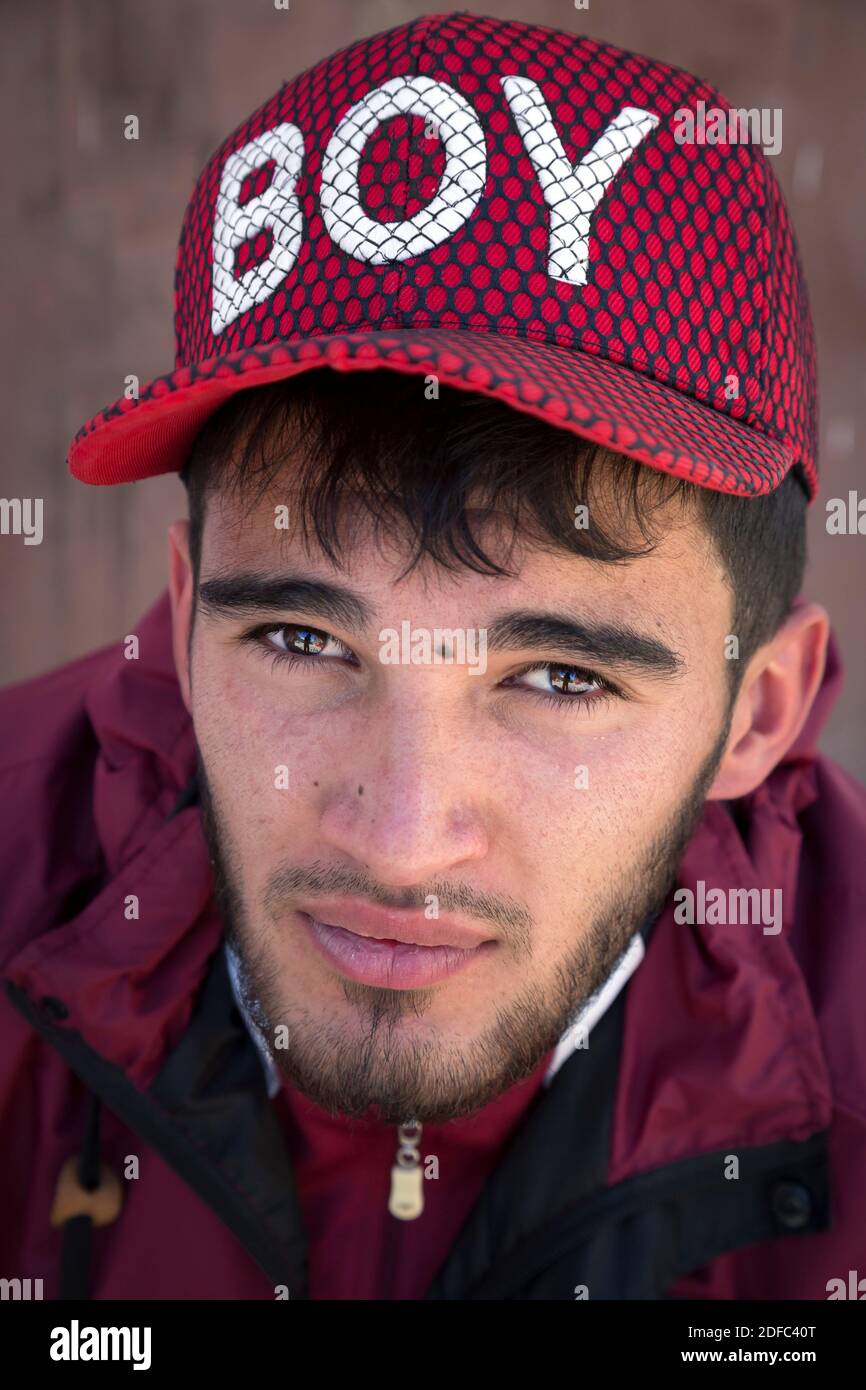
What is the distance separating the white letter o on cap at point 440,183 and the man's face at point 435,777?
0.25m

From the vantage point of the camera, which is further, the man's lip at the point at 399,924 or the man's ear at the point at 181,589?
the man's ear at the point at 181,589

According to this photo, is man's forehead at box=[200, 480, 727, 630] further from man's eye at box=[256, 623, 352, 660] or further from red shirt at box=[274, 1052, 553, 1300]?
red shirt at box=[274, 1052, 553, 1300]

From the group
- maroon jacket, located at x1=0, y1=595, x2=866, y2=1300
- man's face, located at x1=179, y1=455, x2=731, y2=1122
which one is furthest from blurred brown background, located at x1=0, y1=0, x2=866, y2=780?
man's face, located at x1=179, y1=455, x2=731, y2=1122

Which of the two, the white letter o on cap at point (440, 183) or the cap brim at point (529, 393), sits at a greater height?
the white letter o on cap at point (440, 183)

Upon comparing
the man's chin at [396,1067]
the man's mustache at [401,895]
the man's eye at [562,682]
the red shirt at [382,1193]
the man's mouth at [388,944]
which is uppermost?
the man's eye at [562,682]

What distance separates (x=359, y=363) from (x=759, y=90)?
171 cm

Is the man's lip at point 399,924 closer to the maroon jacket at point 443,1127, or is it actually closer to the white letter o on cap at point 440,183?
the maroon jacket at point 443,1127

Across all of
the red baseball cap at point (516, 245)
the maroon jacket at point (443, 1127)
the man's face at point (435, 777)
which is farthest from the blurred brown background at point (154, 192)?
the man's face at point (435, 777)

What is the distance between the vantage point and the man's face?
3.34ft

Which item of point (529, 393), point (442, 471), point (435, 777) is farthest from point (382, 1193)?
point (529, 393)

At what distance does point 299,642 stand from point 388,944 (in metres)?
0.32

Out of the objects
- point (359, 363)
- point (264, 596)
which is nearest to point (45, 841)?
point (264, 596)

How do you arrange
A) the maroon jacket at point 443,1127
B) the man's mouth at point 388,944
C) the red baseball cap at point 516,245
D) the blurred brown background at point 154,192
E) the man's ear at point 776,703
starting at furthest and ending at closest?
the blurred brown background at point 154,192 → the man's ear at point 776,703 → the maroon jacket at point 443,1127 → the man's mouth at point 388,944 → the red baseball cap at point 516,245

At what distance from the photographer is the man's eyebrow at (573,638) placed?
102cm
